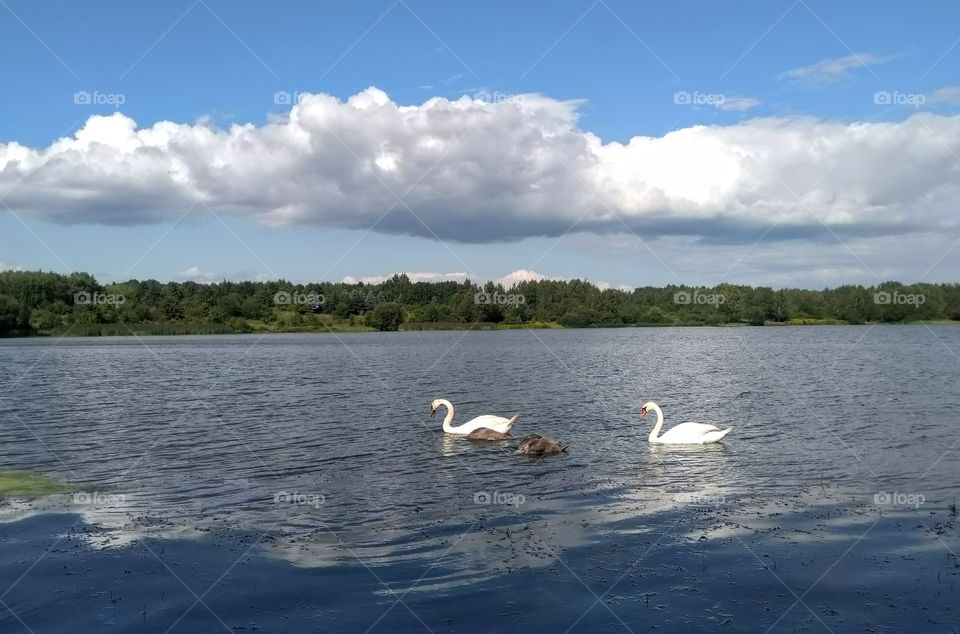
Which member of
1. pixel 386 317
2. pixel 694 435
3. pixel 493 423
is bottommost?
pixel 694 435

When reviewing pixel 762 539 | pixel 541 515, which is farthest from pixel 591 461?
pixel 762 539

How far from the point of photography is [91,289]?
152375 mm

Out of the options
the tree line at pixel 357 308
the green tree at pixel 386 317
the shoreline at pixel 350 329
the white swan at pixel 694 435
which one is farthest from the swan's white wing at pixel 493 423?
the green tree at pixel 386 317

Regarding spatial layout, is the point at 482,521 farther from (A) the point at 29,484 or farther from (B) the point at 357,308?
(B) the point at 357,308

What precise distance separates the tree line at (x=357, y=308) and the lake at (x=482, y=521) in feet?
348

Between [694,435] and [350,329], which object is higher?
[350,329]

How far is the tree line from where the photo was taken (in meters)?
147

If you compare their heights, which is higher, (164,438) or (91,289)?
(91,289)

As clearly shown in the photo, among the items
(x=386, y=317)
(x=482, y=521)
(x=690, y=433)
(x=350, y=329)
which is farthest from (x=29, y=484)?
(x=350, y=329)

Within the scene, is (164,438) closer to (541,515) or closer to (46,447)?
(46,447)

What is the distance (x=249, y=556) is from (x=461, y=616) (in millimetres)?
4637

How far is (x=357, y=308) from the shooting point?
171m

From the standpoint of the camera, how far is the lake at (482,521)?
10.9 meters

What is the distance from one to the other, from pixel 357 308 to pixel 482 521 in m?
158
